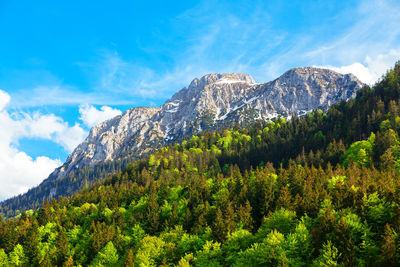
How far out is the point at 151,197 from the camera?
80438 millimetres

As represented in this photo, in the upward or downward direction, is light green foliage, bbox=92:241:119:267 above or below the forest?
below

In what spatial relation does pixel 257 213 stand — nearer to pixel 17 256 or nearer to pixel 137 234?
pixel 137 234

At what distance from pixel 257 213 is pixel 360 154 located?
47.8 m

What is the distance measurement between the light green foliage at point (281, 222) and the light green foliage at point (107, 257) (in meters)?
36.6

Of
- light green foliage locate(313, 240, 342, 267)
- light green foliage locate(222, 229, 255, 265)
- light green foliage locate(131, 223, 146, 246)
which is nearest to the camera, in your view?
light green foliage locate(313, 240, 342, 267)

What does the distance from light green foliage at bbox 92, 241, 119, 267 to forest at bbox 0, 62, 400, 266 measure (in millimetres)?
234

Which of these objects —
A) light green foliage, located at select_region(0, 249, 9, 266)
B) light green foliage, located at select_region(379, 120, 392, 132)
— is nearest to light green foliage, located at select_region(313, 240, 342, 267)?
light green foliage, located at select_region(0, 249, 9, 266)

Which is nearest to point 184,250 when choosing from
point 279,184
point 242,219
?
point 242,219

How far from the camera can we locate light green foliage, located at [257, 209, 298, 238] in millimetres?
43091

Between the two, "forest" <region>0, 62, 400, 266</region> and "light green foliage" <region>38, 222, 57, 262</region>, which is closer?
"forest" <region>0, 62, 400, 266</region>

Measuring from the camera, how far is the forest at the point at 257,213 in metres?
34.8

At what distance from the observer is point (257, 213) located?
57812 mm

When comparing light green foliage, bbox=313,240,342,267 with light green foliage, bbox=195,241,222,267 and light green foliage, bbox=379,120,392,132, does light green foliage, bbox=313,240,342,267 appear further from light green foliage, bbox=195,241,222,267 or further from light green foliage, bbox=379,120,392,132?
light green foliage, bbox=379,120,392,132

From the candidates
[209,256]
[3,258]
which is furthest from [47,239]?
[209,256]
